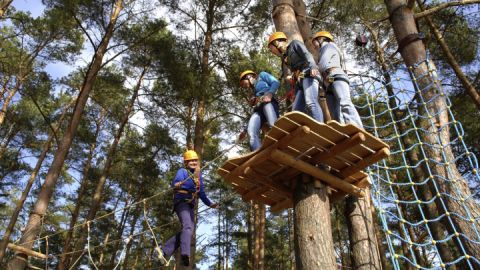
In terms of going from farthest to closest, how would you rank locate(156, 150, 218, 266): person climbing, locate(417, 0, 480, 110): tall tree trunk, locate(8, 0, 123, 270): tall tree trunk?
locate(417, 0, 480, 110): tall tree trunk → locate(8, 0, 123, 270): tall tree trunk → locate(156, 150, 218, 266): person climbing

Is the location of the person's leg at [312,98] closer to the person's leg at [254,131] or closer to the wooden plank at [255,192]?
the person's leg at [254,131]

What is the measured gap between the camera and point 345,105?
2.97m

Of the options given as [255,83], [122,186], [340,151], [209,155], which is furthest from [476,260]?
[122,186]

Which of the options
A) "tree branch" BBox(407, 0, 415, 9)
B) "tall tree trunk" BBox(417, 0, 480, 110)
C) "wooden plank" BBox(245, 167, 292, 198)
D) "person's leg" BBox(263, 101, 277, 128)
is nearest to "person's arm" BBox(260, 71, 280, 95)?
"person's leg" BBox(263, 101, 277, 128)

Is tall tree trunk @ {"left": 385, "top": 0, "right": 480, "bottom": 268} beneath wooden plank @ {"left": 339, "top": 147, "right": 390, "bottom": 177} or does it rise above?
above

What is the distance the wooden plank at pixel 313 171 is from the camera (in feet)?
8.64

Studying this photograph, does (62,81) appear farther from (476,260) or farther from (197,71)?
(476,260)

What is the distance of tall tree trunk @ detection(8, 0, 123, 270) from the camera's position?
5.31 m

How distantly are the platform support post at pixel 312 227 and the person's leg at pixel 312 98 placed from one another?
0.45 m

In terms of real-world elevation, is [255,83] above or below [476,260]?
above

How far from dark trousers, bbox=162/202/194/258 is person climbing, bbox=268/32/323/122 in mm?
1560

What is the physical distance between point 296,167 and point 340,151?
316mm

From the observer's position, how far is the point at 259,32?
30.1ft

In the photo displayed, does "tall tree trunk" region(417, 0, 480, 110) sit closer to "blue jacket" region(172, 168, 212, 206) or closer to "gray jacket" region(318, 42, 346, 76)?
"gray jacket" region(318, 42, 346, 76)
